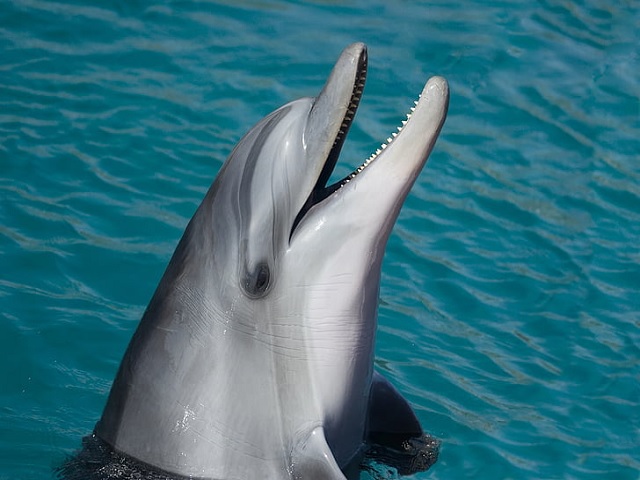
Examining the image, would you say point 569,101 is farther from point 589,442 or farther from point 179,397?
point 179,397

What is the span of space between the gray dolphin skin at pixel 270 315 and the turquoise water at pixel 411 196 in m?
1.34

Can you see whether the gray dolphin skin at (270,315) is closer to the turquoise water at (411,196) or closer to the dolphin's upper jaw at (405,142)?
the dolphin's upper jaw at (405,142)

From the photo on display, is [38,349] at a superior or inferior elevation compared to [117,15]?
inferior

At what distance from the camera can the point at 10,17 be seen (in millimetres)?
11961

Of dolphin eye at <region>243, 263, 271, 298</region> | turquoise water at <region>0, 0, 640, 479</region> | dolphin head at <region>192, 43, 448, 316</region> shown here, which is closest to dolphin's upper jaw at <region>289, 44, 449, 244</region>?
dolphin head at <region>192, 43, 448, 316</region>

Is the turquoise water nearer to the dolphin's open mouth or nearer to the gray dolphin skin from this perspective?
the gray dolphin skin

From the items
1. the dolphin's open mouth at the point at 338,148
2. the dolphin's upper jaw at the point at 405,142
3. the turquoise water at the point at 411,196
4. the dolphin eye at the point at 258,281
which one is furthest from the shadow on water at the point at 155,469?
the dolphin's upper jaw at the point at 405,142

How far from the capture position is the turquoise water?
24.8 ft

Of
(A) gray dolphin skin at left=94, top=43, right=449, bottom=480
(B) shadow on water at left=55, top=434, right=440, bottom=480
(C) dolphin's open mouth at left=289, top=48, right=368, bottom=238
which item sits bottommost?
(B) shadow on water at left=55, top=434, right=440, bottom=480

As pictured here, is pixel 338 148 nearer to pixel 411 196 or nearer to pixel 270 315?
pixel 270 315

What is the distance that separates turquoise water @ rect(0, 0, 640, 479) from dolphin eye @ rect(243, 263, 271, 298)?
1842mm

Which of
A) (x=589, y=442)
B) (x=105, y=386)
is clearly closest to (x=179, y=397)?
(x=105, y=386)

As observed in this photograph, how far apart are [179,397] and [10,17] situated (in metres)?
7.64

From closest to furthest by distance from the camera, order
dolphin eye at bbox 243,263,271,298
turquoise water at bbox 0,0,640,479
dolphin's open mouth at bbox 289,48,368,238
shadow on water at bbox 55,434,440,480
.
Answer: dolphin's open mouth at bbox 289,48,368,238 → dolphin eye at bbox 243,263,271,298 → shadow on water at bbox 55,434,440,480 → turquoise water at bbox 0,0,640,479
